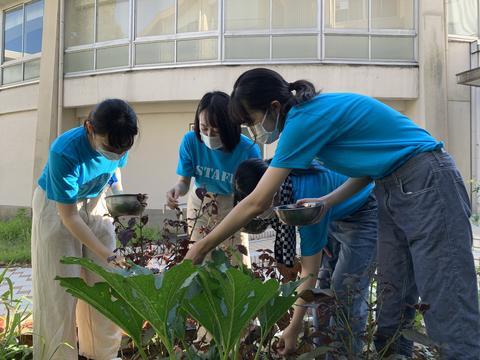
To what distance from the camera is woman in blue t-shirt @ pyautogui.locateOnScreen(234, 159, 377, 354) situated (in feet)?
6.45

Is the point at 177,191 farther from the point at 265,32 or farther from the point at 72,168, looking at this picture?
the point at 265,32

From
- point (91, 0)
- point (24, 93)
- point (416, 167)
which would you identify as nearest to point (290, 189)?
point (416, 167)

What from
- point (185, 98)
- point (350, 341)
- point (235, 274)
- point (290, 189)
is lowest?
point (350, 341)

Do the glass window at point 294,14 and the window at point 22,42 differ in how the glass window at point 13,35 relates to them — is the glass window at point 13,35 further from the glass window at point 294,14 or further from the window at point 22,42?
the glass window at point 294,14

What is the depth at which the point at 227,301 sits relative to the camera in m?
1.48

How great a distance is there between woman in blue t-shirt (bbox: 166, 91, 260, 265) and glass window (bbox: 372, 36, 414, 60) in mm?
8639

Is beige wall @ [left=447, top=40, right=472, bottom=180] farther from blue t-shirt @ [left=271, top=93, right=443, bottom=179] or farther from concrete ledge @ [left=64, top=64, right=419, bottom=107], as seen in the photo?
blue t-shirt @ [left=271, top=93, right=443, bottom=179]

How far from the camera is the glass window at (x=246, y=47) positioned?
34.7 ft

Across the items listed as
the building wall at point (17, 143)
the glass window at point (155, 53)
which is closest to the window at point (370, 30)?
the glass window at point (155, 53)

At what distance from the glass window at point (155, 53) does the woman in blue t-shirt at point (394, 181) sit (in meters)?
9.50

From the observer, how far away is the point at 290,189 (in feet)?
7.46

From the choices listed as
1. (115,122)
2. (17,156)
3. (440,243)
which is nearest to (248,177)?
(115,122)

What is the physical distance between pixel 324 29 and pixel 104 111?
29.8ft

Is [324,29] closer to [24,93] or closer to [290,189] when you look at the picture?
[24,93]
